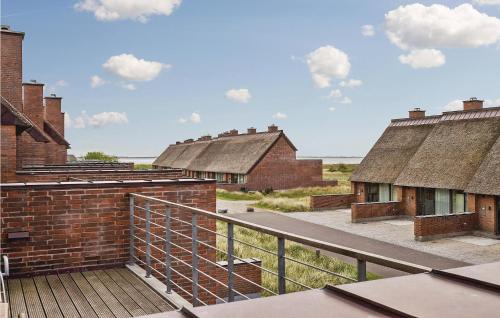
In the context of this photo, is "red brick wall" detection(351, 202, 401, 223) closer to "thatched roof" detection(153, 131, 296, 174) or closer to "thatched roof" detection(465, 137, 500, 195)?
"thatched roof" detection(465, 137, 500, 195)

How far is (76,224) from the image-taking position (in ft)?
25.5

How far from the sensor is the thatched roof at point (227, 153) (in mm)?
45000

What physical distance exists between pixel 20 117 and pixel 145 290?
10.8 meters

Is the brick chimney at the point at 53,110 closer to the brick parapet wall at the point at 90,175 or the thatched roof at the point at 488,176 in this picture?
the brick parapet wall at the point at 90,175

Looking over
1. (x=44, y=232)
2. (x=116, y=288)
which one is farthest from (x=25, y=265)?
(x=116, y=288)

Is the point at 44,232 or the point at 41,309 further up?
the point at 44,232

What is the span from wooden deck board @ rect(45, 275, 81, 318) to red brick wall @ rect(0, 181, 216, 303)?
0.43m

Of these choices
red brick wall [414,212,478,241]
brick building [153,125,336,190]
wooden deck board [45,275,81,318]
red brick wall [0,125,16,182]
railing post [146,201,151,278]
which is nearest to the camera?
wooden deck board [45,275,81,318]

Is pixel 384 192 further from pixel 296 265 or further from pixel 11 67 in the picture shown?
pixel 11 67

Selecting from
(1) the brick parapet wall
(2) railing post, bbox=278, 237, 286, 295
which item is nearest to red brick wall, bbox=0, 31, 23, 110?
(1) the brick parapet wall

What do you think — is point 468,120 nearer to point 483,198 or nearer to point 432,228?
point 483,198

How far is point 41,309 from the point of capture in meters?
5.88

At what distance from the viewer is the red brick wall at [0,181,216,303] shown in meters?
7.33

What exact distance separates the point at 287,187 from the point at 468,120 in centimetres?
2137
